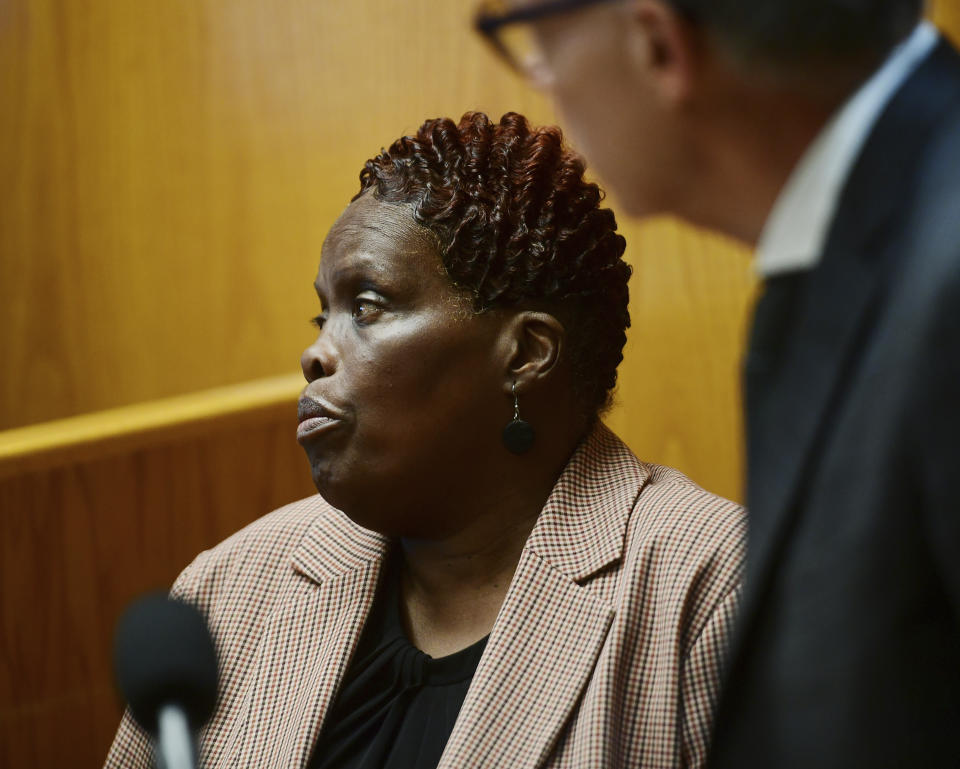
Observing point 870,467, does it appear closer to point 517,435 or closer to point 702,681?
point 702,681

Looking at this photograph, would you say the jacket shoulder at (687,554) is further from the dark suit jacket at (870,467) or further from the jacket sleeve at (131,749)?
the jacket sleeve at (131,749)

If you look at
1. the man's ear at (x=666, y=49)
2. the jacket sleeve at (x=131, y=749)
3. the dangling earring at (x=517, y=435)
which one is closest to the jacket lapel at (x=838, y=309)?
the man's ear at (x=666, y=49)

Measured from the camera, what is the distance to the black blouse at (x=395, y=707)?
156cm

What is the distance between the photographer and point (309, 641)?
169 cm

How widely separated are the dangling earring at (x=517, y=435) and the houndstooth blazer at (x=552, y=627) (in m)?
0.09

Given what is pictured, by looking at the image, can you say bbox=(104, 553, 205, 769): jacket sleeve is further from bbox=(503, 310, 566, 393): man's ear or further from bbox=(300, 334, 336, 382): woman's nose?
bbox=(503, 310, 566, 393): man's ear

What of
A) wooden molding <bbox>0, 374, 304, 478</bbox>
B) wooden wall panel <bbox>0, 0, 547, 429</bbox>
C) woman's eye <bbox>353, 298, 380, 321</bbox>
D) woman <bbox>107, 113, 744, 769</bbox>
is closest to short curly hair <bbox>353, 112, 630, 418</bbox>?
woman <bbox>107, 113, 744, 769</bbox>

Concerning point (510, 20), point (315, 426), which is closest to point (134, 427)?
point (315, 426)

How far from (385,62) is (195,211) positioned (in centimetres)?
64

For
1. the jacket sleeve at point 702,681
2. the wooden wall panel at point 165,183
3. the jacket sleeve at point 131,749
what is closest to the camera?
the jacket sleeve at point 702,681

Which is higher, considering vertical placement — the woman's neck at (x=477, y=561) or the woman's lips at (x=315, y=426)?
the woman's lips at (x=315, y=426)

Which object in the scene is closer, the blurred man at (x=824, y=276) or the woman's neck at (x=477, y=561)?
the blurred man at (x=824, y=276)

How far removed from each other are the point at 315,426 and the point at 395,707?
0.37m

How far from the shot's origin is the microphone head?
3.81 ft
